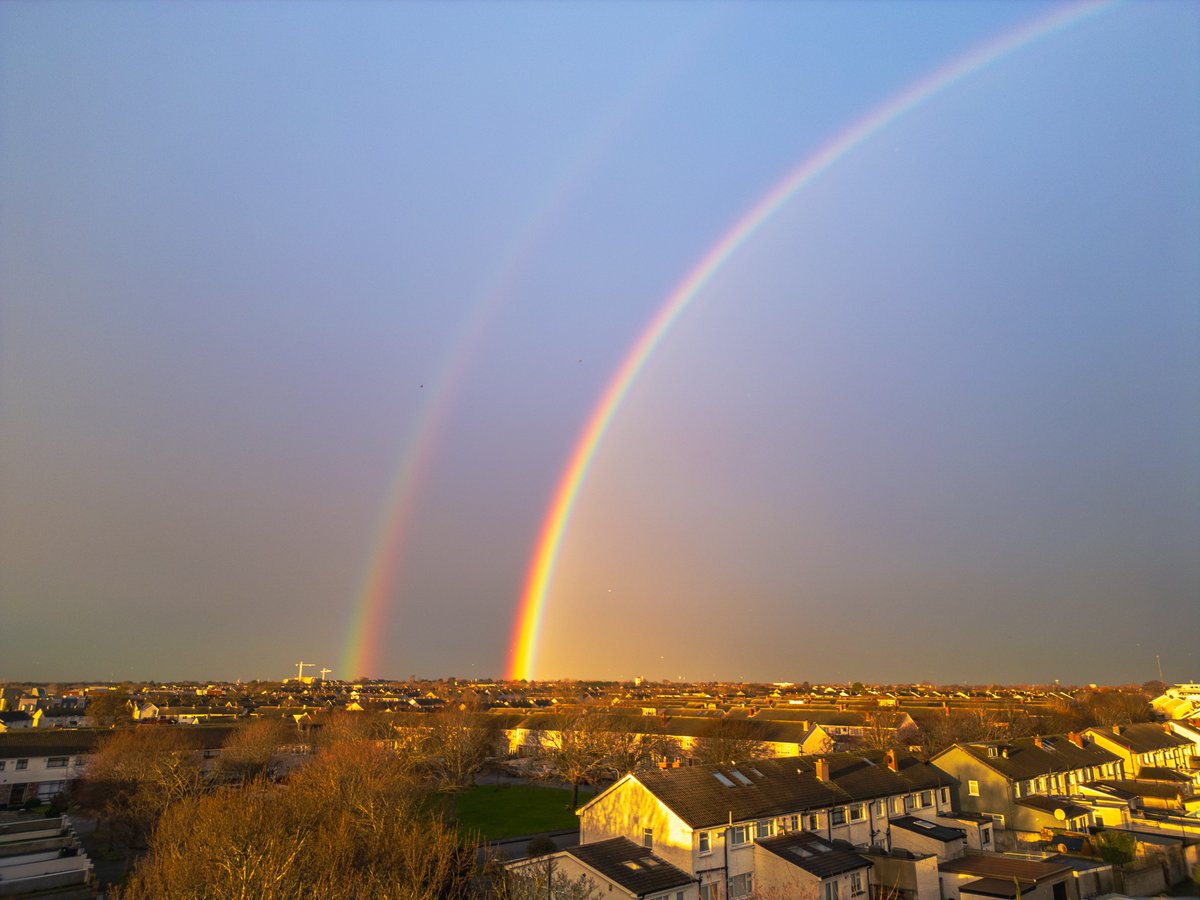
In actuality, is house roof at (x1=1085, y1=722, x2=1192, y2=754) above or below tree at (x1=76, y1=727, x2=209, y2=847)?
above

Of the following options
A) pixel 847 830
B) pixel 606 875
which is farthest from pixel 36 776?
pixel 847 830

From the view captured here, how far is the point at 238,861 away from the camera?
1597 cm

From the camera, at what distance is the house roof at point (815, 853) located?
27934 millimetres

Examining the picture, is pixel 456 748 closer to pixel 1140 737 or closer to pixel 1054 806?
pixel 1054 806

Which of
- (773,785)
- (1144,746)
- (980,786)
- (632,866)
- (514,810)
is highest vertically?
(1144,746)

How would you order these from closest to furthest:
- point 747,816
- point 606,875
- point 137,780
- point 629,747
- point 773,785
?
point 606,875, point 747,816, point 773,785, point 137,780, point 629,747

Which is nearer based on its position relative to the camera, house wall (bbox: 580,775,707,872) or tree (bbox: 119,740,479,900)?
tree (bbox: 119,740,479,900)

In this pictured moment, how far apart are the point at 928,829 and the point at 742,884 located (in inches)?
504

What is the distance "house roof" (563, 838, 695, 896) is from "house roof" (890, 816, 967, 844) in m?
15.2

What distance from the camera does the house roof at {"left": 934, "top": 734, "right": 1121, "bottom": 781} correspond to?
145 ft

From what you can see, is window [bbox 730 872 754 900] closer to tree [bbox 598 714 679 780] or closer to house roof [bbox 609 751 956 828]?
house roof [bbox 609 751 956 828]

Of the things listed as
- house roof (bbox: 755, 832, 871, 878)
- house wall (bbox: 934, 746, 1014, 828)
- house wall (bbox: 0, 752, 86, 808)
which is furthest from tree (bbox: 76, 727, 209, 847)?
house wall (bbox: 934, 746, 1014, 828)

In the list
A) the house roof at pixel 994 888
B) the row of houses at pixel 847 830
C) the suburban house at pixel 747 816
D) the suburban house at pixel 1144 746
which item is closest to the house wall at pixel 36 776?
the row of houses at pixel 847 830

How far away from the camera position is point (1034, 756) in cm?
4853
